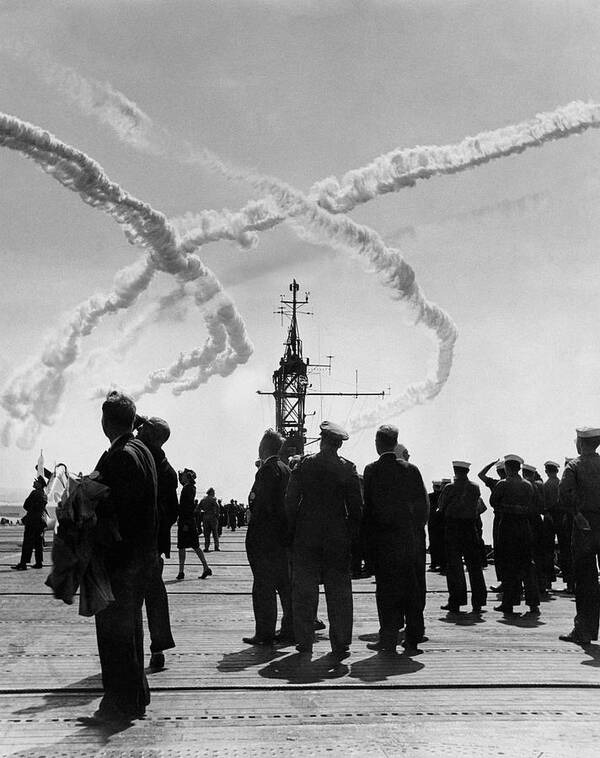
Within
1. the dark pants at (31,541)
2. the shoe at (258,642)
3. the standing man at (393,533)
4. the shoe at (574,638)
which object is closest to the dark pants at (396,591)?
the standing man at (393,533)

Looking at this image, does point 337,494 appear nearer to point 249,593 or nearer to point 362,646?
point 362,646

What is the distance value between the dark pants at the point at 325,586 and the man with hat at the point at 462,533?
3644 mm

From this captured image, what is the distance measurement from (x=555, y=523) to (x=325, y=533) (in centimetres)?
701

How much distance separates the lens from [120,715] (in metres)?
5.13

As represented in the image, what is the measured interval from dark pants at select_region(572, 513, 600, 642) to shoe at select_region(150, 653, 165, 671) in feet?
12.5

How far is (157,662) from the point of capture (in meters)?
6.76

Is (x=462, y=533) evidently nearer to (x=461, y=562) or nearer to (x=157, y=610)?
(x=461, y=562)

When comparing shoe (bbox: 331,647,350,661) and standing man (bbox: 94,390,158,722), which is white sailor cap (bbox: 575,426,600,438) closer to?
shoe (bbox: 331,647,350,661)

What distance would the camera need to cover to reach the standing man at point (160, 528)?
692 centimetres

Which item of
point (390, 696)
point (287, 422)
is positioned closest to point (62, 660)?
point (390, 696)

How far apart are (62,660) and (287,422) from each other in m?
61.0

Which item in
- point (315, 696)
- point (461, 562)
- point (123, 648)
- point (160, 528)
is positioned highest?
point (160, 528)

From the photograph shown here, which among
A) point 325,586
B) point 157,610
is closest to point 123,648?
point 157,610

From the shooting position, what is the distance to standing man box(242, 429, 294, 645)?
8320 millimetres
